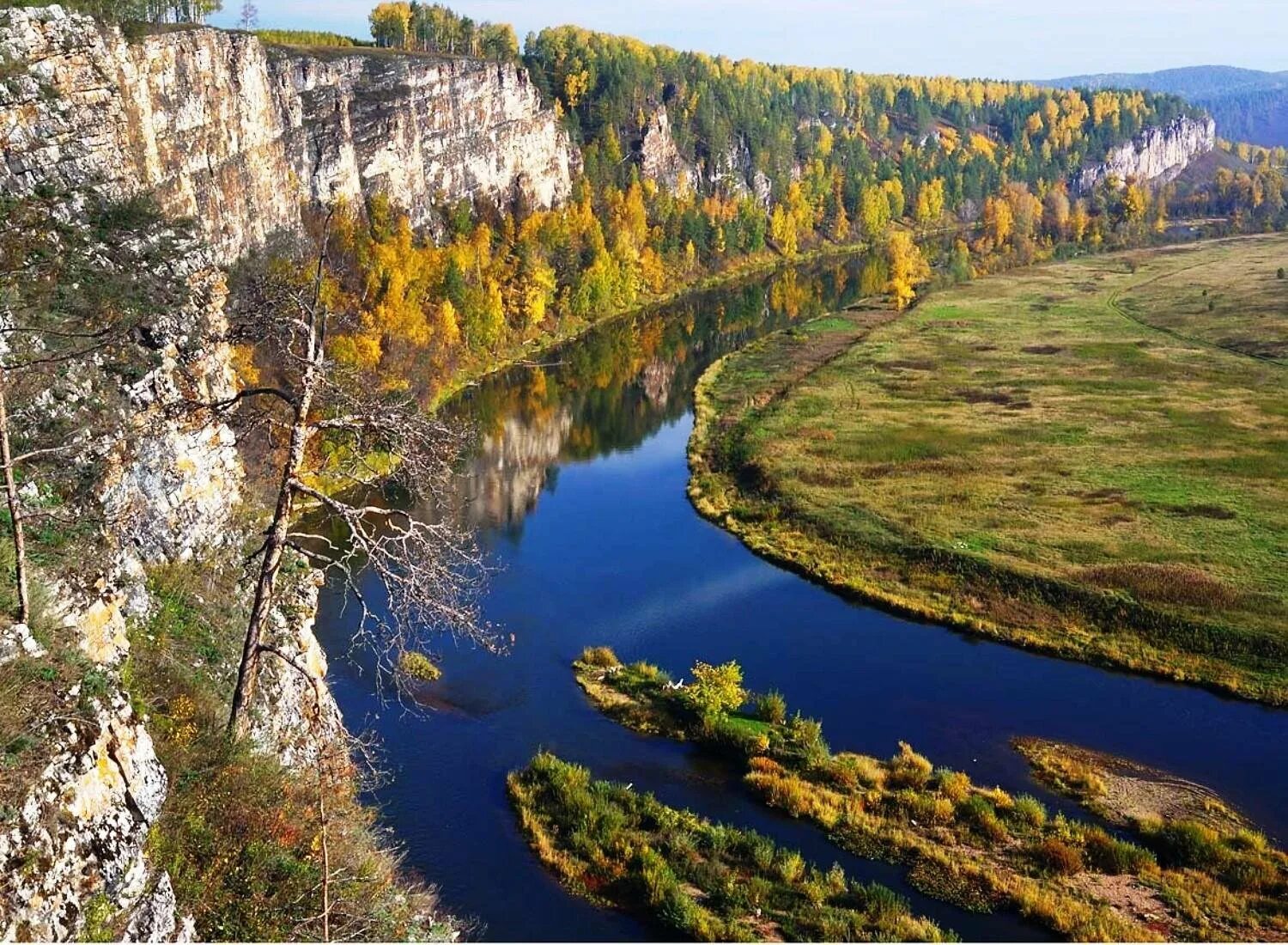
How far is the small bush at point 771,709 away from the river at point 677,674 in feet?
4.15

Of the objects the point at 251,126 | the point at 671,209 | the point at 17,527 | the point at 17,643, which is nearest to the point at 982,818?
the point at 17,643

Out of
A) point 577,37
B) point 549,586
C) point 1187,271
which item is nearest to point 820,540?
point 549,586

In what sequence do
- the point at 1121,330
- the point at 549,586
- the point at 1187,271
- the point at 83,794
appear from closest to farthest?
the point at 83,794 < the point at 549,586 < the point at 1121,330 < the point at 1187,271

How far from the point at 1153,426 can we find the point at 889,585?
1067 inches

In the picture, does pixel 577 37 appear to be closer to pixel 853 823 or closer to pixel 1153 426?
pixel 1153 426

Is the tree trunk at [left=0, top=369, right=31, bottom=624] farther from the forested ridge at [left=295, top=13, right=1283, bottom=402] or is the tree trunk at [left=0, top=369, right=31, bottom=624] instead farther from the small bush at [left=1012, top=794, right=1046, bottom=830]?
the forested ridge at [left=295, top=13, right=1283, bottom=402]

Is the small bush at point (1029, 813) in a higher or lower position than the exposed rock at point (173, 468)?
lower

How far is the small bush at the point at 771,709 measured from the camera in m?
29.4

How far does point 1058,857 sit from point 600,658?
14742 millimetres

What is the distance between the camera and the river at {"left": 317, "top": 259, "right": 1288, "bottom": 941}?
2394cm

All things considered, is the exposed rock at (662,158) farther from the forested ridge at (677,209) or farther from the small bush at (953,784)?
the small bush at (953,784)

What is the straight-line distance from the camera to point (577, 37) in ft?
463

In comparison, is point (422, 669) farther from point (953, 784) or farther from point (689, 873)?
point (953, 784)

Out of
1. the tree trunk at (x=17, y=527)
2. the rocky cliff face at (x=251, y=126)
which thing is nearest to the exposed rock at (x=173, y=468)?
the tree trunk at (x=17, y=527)
